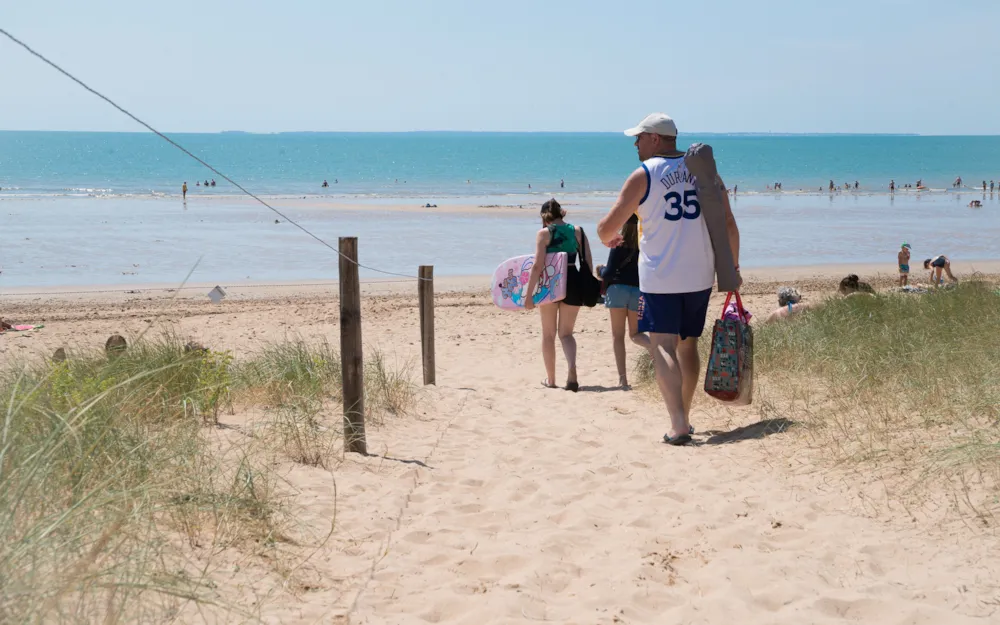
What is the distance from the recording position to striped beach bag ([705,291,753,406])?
18.4 feet

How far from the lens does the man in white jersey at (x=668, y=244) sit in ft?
17.6

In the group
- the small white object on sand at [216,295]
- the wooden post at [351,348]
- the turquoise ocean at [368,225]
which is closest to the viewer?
the wooden post at [351,348]

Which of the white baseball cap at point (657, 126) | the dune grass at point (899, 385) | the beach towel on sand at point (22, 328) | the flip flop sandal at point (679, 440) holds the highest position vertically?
the white baseball cap at point (657, 126)

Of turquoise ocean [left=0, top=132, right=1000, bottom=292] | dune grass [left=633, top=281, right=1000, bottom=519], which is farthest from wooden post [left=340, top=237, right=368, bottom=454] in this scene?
turquoise ocean [left=0, top=132, right=1000, bottom=292]

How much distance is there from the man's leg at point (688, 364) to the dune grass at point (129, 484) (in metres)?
2.08

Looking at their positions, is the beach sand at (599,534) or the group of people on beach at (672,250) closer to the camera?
the beach sand at (599,534)

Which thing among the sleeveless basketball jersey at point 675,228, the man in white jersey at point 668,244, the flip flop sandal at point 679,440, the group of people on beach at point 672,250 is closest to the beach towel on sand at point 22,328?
the group of people on beach at point 672,250

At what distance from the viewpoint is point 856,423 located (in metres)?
5.34

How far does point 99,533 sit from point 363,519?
1.42 m

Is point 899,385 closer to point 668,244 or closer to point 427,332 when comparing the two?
point 668,244

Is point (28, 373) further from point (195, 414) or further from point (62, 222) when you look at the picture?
point (62, 222)

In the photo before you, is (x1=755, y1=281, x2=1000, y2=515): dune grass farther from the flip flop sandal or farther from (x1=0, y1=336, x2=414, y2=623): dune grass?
(x1=0, y1=336, x2=414, y2=623): dune grass

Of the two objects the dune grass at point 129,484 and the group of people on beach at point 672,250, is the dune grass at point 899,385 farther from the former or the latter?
the dune grass at point 129,484

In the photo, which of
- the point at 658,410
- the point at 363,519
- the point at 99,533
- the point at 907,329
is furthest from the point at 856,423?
the point at 99,533
